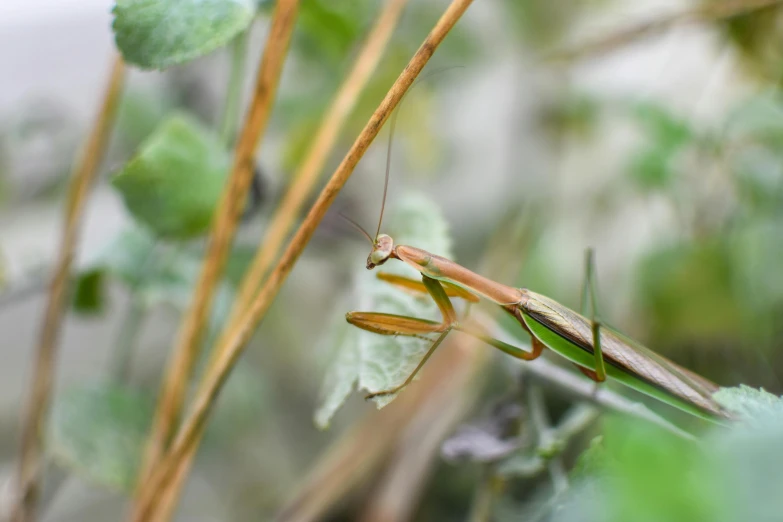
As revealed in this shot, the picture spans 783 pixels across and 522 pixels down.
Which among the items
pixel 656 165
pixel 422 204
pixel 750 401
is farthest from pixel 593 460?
pixel 656 165

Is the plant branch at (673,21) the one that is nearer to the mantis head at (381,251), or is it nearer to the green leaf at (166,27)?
the mantis head at (381,251)

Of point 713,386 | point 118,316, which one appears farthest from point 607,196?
point 118,316

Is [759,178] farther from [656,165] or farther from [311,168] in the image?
[311,168]

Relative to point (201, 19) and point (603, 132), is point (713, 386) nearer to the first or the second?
point (201, 19)

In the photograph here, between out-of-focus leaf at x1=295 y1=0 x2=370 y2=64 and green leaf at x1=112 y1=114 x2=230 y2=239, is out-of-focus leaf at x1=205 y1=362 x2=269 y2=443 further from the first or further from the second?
out-of-focus leaf at x1=295 y1=0 x2=370 y2=64

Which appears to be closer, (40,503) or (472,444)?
(472,444)

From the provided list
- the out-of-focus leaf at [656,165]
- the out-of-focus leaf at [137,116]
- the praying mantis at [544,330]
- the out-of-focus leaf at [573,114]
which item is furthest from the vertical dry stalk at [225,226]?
the out-of-focus leaf at [573,114]
